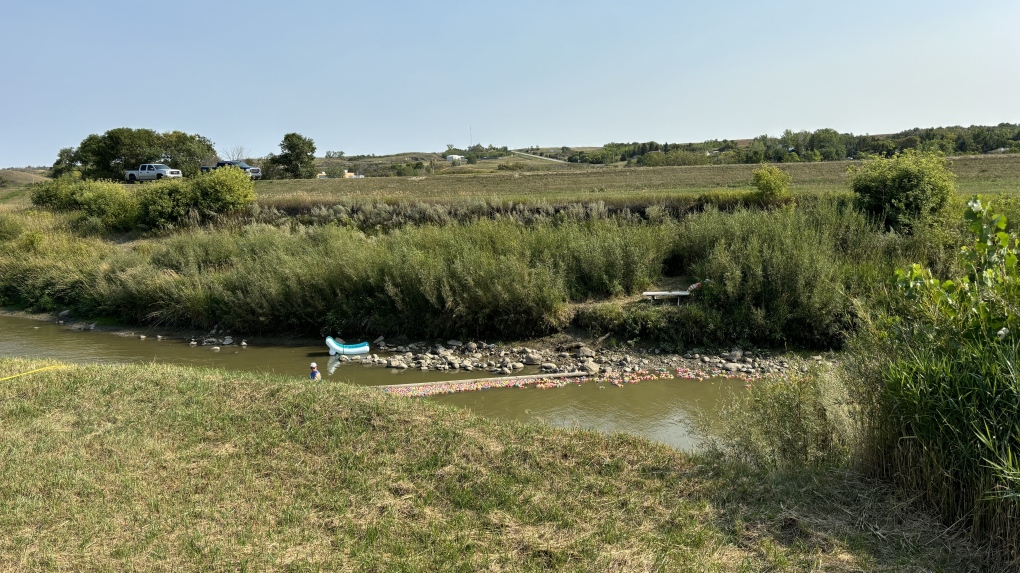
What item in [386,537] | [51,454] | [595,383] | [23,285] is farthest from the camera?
[23,285]

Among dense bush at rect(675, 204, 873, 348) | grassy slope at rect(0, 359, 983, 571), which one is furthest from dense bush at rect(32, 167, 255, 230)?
grassy slope at rect(0, 359, 983, 571)

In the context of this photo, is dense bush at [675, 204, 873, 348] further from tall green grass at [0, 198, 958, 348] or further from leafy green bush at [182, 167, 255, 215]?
leafy green bush at [182, 167, 255, 215]

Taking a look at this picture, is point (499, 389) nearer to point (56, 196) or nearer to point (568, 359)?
point (568, 359)

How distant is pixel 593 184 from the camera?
29.7m

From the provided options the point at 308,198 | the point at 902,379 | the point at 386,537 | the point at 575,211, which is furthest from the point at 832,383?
the point at 308,198

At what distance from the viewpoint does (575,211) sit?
1975 cm

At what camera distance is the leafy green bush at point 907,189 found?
49.7 feet

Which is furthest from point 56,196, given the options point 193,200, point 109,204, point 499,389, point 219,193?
point 499,389

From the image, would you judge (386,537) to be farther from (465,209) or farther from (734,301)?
(465,209)

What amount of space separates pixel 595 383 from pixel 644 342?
96.2 inches

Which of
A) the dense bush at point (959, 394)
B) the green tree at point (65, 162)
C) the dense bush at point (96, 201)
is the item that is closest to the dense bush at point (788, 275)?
the dense bush at point (959, 394)

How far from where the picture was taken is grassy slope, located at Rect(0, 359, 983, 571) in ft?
13.9

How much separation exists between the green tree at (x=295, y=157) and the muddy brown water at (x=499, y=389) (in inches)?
1221

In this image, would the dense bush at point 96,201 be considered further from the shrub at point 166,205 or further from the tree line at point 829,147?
the tree line at point 829,147
